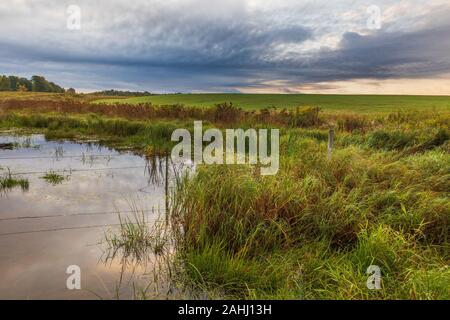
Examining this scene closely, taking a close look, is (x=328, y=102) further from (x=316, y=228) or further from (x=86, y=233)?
(x=86, y=233)

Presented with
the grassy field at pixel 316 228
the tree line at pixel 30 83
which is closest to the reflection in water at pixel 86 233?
the grassy field at pixel 316 228

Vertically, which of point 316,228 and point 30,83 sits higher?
point 30,83

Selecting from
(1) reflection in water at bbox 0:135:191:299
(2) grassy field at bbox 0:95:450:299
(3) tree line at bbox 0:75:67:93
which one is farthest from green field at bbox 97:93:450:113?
(3) tree line at bbox 0:75:67:93

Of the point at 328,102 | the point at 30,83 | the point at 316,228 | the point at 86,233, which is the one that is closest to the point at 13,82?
the point at 30,83

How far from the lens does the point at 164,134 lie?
541 inches

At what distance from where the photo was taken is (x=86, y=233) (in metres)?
5.41

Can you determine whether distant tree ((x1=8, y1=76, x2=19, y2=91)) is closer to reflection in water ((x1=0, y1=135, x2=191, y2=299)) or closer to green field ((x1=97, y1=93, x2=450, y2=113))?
green field ((x1=97, y1=93, x2=450, y2=113))

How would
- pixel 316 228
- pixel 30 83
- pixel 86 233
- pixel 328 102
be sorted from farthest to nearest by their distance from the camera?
pixel 30 83 < pixel 328 102 < pixel 86 233 < pixel 316 228

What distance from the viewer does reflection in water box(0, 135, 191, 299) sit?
13.3 ft

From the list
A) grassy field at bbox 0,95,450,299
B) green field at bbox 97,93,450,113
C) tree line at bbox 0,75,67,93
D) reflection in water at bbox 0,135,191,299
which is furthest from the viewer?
tree line at bbox 0,75,67,93

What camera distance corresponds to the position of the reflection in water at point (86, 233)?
13.3 ft

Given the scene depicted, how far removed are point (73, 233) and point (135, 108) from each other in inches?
552

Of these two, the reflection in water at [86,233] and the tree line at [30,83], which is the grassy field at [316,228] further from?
the tree line at [30,83]

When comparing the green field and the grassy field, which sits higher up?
the green field
